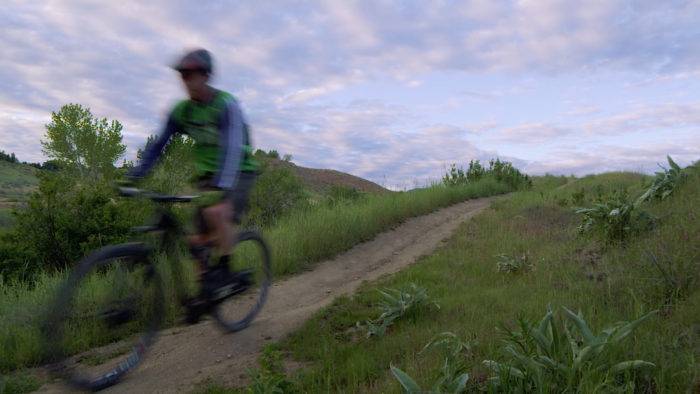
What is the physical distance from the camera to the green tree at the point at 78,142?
19.5 metres

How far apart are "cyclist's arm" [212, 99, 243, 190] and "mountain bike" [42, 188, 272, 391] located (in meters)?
0.36

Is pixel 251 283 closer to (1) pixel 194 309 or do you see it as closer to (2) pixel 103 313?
(1) pixel 194 309

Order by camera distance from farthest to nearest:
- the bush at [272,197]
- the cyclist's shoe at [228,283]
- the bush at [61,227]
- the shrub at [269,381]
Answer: the bush at [272,197] < the bush at [61,227] < the cyclist's shoe at [228,283] < the shrub at [269,381]

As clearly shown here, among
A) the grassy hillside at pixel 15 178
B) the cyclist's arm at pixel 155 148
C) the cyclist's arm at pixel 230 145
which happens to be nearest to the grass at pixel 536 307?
the cyclist's arm at pixel 230 145

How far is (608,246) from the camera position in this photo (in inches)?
231

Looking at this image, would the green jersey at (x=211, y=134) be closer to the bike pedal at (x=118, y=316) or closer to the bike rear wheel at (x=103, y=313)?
the bike rear wheel at (x=103, y=313)

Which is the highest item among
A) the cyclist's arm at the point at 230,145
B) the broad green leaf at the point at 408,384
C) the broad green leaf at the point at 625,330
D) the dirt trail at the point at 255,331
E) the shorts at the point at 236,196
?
the cyclist's arm at the point at 230,145

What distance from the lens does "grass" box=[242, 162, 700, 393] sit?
3.06 m

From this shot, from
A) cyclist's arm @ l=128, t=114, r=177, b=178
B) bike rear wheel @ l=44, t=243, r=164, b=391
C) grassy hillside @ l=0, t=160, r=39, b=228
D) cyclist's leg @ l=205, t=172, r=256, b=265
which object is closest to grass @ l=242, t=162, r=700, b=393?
cyclist's leg @ l=205, t=172, r=256, b=265

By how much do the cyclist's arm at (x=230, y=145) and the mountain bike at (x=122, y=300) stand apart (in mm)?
360

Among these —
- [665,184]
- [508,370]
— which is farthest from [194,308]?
[665,184]

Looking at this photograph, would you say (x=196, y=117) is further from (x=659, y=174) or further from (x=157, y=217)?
(x=659, y=174)

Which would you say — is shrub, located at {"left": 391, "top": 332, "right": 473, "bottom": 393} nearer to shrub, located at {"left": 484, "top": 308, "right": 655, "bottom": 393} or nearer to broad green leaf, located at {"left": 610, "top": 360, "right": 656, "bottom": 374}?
shrub, located at {"left": 484, "top": 308, "right": 655, "bottom": 393}

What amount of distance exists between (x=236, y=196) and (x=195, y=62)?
106 centimetres
